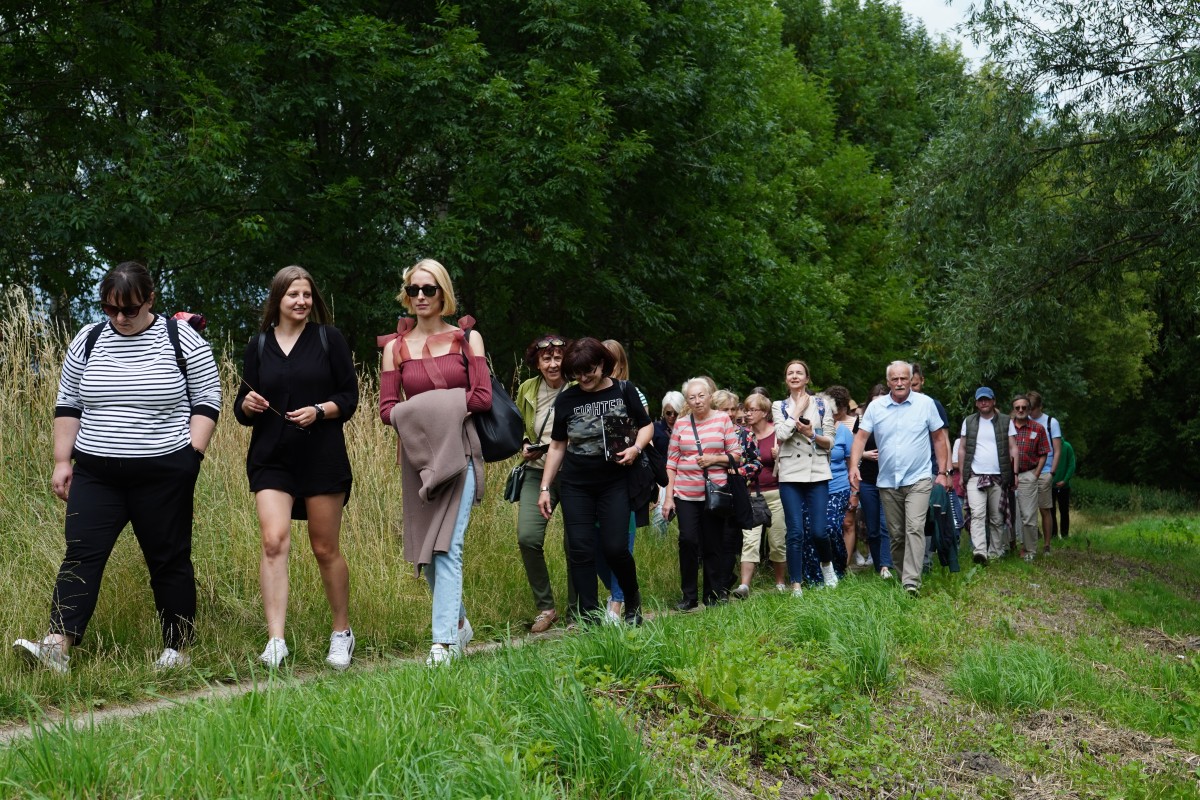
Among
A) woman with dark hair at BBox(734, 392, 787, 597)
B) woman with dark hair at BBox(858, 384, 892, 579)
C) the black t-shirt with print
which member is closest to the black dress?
the black t-shirt with print

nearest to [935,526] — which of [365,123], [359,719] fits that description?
[359,719]

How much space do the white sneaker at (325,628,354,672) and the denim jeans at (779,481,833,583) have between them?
465cm

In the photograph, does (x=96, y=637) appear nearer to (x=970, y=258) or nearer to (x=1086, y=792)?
(x=1086, y=792)

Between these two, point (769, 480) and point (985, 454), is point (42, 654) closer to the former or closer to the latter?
point (769, 480)

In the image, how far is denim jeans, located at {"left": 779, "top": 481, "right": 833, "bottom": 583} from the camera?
10.4 meters

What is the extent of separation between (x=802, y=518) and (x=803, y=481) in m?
0.32

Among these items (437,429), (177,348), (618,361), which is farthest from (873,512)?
(177,348)

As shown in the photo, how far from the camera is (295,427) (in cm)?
641

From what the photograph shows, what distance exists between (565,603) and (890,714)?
3.80 metres

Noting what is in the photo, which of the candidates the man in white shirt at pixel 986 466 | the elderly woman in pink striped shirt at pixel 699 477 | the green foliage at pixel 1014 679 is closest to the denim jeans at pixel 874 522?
the man in white shirt at pixel 986 466

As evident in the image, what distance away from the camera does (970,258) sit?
1720 centimetres

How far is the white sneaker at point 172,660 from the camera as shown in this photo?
619cm

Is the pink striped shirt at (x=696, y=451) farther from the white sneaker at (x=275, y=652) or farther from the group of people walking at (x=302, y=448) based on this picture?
the white sneaker at (x=275, y=652)

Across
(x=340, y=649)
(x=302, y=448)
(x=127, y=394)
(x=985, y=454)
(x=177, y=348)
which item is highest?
(x=177, y=348)
